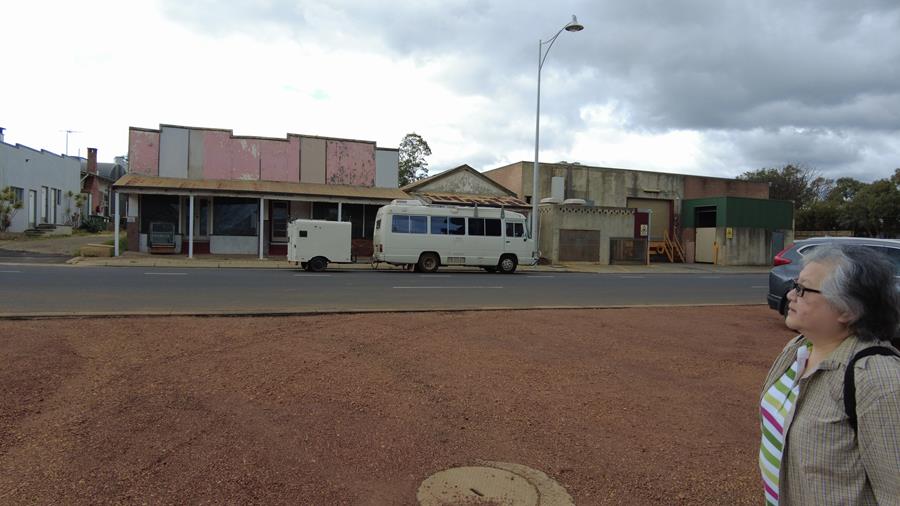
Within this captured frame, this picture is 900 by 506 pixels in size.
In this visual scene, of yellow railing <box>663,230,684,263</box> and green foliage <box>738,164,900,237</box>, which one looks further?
green foliage <box>738,164,900,237</box>

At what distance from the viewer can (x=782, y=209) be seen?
35500 millimetres

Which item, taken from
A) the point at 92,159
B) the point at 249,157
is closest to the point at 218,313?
the point at 249,157

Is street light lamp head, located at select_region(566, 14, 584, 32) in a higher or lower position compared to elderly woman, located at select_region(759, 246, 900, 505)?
higher

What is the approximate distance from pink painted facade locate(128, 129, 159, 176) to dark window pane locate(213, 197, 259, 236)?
9.66 feet

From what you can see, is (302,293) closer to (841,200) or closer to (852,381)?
(852,381)

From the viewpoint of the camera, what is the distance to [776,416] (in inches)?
77.4

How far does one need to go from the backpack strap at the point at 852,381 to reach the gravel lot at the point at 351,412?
191 cm

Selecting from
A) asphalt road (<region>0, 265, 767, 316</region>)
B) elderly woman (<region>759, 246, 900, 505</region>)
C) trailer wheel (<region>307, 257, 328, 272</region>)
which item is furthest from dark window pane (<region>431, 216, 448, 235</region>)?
elderly woman (<region>759, 246, 900, 505</region>)

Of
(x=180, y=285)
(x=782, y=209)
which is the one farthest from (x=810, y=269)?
(x=782, y=209)

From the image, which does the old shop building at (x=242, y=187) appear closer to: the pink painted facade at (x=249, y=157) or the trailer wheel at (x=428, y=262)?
the pink painted facade at (x=249, y=157)

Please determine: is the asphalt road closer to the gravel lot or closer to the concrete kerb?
the concrete kerb

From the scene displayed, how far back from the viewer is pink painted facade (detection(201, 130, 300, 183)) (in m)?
25.7

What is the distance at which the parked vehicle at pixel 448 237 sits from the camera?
2006 centimetres

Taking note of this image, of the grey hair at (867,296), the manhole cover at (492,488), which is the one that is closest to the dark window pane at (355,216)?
the manhole cover at (492,488)
